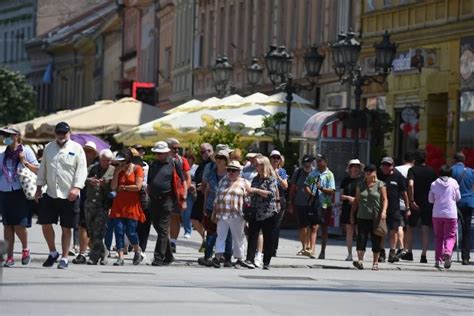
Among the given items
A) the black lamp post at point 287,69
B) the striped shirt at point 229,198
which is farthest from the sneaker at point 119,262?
the black lamp post at point 287,69

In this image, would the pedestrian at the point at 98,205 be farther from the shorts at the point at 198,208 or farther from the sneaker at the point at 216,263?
the shorts at the point at 198,208

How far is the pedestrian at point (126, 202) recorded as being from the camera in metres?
24.4

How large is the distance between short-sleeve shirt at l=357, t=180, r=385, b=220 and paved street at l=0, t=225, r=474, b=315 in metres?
0.81

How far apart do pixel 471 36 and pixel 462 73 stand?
0.99 meters

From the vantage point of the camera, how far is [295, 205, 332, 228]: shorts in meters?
28.4

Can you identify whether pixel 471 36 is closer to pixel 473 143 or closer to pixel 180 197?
pixel 473 143

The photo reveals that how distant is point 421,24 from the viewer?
1650 inches

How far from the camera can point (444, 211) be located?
1057 inches

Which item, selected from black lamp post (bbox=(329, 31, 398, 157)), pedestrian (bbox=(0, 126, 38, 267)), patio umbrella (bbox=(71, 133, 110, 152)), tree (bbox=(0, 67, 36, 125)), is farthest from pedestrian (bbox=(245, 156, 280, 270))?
tree (bbox=(0, 67, 36, 125))

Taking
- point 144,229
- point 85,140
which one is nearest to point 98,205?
point 144,229

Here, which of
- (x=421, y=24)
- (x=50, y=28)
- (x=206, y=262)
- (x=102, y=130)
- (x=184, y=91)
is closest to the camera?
(x=206, y=262)

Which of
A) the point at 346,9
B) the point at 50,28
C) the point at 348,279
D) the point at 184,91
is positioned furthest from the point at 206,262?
the point at 50,28

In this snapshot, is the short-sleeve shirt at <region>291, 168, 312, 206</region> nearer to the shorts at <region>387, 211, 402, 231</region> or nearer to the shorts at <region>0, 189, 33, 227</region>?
the shorts at <region>387, 211, 402, 231</region>

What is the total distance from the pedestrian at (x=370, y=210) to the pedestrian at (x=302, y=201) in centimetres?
260
